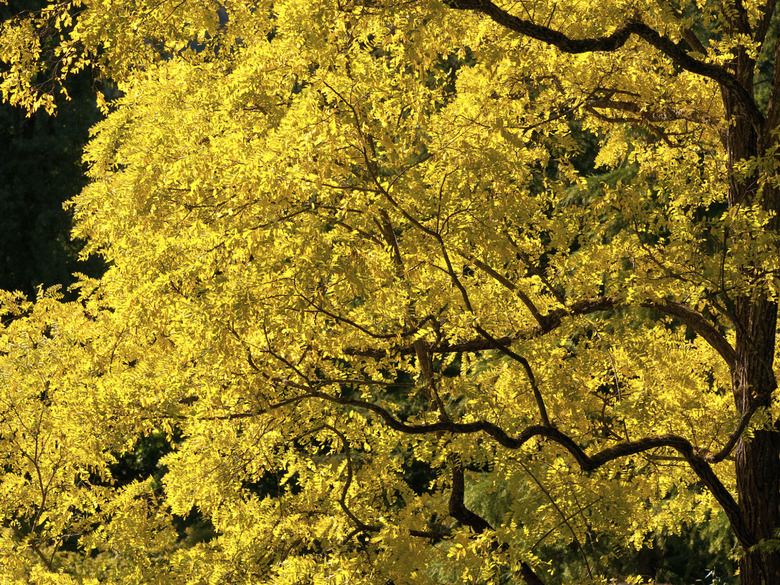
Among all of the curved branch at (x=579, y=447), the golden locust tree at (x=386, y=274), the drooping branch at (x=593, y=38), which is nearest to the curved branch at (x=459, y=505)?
the golden locust tree at (x=386, y=274)

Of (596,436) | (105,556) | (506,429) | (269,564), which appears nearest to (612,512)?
(506,429)

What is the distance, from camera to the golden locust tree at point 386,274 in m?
4.41

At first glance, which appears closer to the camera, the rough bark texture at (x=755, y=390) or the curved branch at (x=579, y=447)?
the curved branch at (x=579, y=447)

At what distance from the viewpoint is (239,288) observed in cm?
406

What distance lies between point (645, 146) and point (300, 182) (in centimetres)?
433

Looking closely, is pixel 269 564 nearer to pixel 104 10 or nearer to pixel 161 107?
pixel 161 107

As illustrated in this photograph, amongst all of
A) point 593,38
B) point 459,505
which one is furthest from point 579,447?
point 593,38

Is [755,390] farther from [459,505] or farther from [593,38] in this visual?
[593,38]

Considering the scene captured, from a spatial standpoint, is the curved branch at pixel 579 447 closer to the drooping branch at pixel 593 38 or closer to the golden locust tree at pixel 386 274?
the golden locust tree at pixel 386 274

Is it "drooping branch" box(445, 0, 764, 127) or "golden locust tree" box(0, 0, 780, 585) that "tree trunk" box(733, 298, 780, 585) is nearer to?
"golden locust tree" box(0, 0, 780, 585)

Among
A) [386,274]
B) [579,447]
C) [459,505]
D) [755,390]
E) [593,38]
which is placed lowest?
[459,505]

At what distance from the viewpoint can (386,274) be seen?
4.78 metres

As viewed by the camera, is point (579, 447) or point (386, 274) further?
point (579, 447)

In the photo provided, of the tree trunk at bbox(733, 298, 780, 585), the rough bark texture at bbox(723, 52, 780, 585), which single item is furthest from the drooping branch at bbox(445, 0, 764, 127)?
the tree trunk at bbox(733, 298, 780, 585)
